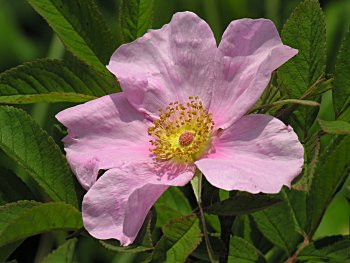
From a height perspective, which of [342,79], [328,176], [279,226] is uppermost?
[342,79]

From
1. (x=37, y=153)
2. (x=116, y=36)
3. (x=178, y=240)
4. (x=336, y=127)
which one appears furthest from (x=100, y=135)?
(x=116, y=36)

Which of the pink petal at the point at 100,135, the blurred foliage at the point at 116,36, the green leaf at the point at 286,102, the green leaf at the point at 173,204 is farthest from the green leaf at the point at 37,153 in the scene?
the blurred foliage at the point at 116,36

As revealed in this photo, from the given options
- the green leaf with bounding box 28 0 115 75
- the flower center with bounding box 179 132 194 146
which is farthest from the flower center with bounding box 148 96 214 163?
the green leaf with bounding box 28 0 115 75

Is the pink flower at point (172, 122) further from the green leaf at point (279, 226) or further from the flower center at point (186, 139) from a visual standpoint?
the green leaf at point (279, 226)

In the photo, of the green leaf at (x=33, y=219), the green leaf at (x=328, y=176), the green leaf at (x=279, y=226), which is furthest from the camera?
the green leaf at (x=279, y=226)

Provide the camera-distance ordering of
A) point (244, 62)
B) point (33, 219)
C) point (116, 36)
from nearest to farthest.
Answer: point (33, 219)
point (244, 62)
point (116, 36)

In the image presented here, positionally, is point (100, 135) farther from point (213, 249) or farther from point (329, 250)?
point (329, 250)

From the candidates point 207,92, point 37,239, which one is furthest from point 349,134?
point 37,239
